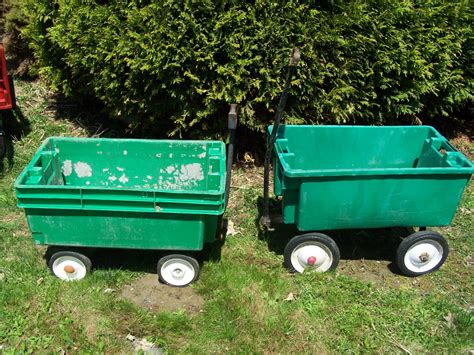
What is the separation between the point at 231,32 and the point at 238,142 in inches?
59.1

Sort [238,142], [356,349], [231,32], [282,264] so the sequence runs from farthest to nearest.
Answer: [238,142]
[231,32]
[282,264]
[356,349]

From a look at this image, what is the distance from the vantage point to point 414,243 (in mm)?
3834

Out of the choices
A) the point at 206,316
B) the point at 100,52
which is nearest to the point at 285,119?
the point at 100,52

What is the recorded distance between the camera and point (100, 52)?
15.5 ft

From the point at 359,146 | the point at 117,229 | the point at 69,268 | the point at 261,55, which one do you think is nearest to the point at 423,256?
the point at 359,146

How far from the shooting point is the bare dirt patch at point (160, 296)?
3584 mm

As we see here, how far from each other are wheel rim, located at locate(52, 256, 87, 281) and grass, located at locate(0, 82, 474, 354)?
0.08m

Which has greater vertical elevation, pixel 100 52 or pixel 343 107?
pixel 100 52

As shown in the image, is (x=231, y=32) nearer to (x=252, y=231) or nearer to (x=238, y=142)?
(x=238, y=142)

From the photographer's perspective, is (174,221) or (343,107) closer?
(174,221)

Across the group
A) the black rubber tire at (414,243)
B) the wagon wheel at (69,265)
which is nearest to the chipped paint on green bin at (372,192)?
the black rubber tire at (414,243)

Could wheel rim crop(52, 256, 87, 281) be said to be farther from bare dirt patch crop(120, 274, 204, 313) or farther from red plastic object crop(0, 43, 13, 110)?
red plastic object crop(0, 43, 13, 110)

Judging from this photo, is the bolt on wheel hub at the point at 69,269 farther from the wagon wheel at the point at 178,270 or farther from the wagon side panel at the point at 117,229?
the wagon wheel at the point at 178,270

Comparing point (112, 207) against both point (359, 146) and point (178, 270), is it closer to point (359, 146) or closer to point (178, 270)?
point (178, 270)
